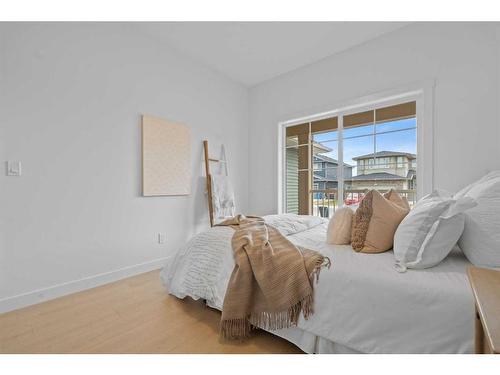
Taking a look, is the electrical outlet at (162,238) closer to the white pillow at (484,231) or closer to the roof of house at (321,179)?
the roof of house at (321,179)

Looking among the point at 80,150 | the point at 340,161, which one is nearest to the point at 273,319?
the point at 80,150

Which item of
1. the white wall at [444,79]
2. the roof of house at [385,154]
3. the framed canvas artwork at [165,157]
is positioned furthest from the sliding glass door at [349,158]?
the framed canvas artwork at [165,157]

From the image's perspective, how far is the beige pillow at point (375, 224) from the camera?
4.75ft

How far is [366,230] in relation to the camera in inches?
58.9

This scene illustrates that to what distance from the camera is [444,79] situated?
7.79 ft

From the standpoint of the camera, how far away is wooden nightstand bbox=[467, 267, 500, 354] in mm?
523

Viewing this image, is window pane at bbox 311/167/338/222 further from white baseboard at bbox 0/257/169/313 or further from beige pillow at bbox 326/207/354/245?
white baseboard at bbox 0/257/169/313

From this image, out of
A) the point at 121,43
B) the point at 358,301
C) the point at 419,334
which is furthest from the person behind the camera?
the point at 121,43

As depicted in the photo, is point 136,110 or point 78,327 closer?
point 78,327

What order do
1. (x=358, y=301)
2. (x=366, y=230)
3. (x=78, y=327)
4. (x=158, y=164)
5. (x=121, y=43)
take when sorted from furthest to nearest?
(x=158, y=164), (x=121, y=43), (x=78, y=327), (x=366, y=230), (x=358, y=301)

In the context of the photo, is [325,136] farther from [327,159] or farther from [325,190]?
[325,190]
